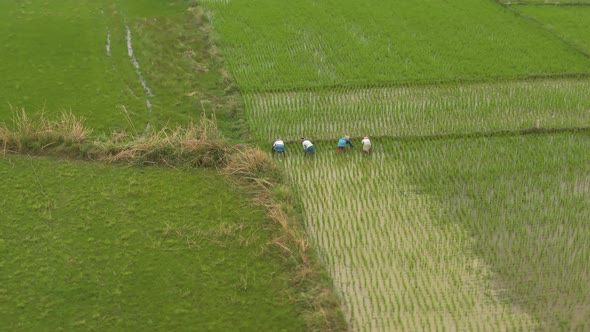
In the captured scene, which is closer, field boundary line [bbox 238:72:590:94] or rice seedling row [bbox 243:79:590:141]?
rice seedling row [bbox 243:79:590:141]

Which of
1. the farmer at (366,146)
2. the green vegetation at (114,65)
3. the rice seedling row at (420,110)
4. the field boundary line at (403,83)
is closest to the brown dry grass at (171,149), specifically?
the green vegetation at (114,65)

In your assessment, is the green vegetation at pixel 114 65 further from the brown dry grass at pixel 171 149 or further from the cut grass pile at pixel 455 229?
the cut grass pile at pixel 455 229

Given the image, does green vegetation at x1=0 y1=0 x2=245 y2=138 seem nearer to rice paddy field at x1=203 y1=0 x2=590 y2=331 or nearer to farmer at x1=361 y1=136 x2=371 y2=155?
rice paddy field at x1=203 y1=0 x2=590 y2=331

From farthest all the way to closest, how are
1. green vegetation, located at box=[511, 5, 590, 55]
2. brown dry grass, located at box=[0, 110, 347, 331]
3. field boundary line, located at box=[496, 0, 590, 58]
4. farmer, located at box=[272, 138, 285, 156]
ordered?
green vegetation, located at box=[511, 5, 590, 55]
field boundary line, located at box=[496, 0, 590, 58]
farmer, located at box=[272, 138, 285, 156]
brown dry grass, located at box=[0, 110, 347, 331]

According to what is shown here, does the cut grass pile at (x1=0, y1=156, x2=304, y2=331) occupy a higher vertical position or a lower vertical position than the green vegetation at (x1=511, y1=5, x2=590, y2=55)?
lower

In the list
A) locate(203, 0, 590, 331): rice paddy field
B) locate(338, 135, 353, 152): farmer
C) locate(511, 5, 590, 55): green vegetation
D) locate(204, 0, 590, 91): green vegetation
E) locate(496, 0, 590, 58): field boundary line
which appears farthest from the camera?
locate(511, 5, 590, 55): green vegetation

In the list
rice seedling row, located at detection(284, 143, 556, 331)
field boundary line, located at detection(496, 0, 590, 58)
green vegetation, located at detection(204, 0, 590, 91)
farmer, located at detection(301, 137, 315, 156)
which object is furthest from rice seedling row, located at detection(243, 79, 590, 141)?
field boundary line, located at detection(496, 0, 590, 58)

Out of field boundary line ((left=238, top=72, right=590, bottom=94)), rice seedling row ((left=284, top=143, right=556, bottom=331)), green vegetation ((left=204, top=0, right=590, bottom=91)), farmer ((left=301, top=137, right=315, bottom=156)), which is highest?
green vegetation ((left=204, top=0, right=590, bottom=91))
